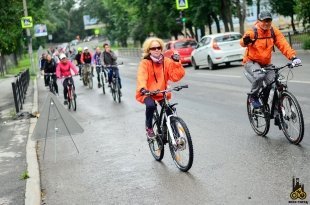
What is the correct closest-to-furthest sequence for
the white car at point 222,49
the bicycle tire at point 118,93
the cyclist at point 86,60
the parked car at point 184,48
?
the bicycle tire at point 118,93 → the cyclist at point 86,60 → the white car at point 222,49 → the parked car at point 184,48

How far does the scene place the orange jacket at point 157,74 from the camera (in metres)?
7.09

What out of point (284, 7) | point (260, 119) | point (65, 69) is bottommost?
point (260, 119)

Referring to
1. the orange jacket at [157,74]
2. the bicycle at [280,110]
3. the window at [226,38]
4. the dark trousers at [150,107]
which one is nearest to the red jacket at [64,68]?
the bicycle at [280,110]

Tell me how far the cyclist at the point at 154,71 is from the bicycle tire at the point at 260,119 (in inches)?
65.7

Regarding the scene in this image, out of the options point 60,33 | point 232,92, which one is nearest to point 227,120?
point 232,92

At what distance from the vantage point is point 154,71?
285 inches

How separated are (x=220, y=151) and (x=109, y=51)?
10.4m

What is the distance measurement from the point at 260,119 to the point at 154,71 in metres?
2.11

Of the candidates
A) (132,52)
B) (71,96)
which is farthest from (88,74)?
(132,52)

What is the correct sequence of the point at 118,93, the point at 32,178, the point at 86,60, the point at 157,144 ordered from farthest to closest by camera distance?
the point at 86,60 < the point at 118,93 < the point at 157,144 < the point at 32,178

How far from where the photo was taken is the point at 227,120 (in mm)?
10539

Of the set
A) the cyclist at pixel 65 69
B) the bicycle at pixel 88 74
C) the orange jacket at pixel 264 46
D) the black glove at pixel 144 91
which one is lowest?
the bicycle at pixel 88 74

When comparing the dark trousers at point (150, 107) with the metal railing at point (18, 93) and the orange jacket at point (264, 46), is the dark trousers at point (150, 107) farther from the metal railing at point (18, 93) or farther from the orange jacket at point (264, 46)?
the metal railing at point (18, 93)

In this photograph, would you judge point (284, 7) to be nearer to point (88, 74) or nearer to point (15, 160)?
point (88, 74)
